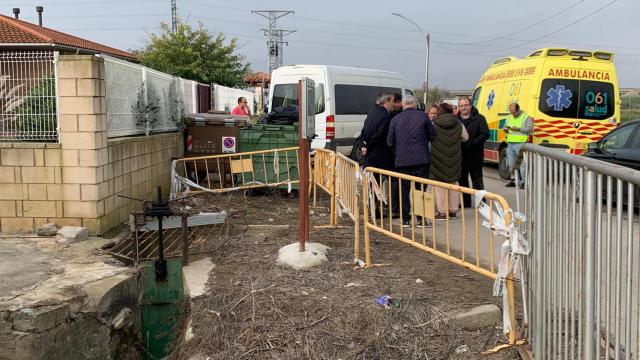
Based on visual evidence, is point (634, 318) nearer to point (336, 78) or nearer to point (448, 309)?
point (448, 309)

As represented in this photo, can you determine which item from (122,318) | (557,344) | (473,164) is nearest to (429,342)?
(557,344)

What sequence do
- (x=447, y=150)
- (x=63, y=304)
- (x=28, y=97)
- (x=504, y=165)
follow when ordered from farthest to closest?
1. (x=504, y=165)
2. (x=447, y=150)
3. (x=28, y=97)
4. (x=63, y=304)

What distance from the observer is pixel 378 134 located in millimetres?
7961

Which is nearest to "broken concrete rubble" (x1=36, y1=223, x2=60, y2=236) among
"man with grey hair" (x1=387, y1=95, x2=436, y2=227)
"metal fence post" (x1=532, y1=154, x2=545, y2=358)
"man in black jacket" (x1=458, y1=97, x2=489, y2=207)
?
"man with grey hair" (x1=387, y1=95, x2=436, y2=227)

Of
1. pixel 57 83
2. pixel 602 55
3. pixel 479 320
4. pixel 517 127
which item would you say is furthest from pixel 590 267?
pixel 602 55

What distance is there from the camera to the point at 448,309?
173 inches

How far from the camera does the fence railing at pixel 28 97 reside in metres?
6.79

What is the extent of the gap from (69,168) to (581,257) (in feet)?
19.2

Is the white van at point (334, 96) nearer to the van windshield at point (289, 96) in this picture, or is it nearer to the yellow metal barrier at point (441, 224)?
the van windshield at point (289, 96)

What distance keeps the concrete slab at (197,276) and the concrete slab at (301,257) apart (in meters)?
0.75

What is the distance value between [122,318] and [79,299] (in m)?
0.52

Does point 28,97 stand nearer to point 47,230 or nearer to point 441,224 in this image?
point 47,230

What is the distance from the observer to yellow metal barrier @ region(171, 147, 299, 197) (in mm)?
9438

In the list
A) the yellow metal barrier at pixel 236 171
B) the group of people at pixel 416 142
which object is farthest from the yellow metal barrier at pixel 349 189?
the yellow metal barrier at pixel 236 171
